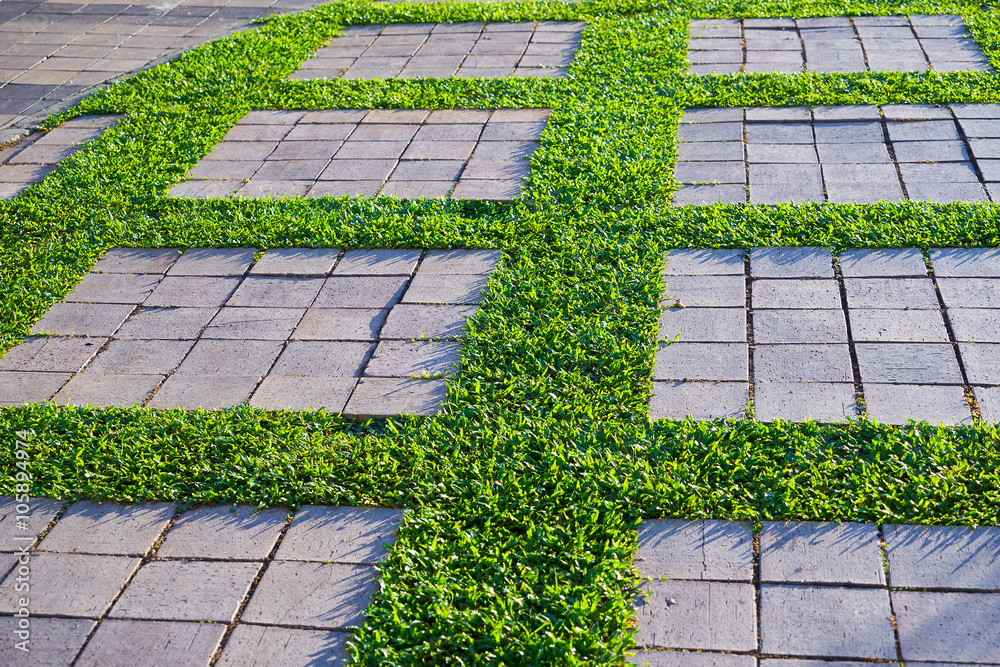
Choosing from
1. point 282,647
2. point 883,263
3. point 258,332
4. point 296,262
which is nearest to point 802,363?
point 883,263

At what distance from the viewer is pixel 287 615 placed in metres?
2.62

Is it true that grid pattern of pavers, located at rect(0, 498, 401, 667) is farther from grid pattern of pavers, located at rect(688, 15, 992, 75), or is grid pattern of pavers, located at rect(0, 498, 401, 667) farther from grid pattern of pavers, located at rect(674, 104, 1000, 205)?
grid pattern of pavers, located at rect(688, 15, 992, 75)

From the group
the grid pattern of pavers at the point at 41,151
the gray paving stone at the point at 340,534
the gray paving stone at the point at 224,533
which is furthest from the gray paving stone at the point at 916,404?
the grid pattern of pavers at the point at 41,151

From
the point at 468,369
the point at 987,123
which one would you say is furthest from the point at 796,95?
the point at 468,369

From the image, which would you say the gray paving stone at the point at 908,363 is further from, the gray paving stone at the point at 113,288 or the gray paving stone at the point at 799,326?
the gray paving stone at the point at 113,288

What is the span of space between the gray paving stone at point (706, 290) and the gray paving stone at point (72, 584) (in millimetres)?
2537

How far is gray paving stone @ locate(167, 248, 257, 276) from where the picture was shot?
443cm

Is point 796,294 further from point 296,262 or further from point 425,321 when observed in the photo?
point 296,262

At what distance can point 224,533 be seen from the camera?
2.94m

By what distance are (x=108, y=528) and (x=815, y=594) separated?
243cm

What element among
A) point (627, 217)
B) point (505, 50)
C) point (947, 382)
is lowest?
point (947, 382)

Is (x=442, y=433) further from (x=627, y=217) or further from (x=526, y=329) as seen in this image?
(x=627, y=217)

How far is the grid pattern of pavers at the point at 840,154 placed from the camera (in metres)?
4.59

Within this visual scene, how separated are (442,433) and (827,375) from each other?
5.13 feet
